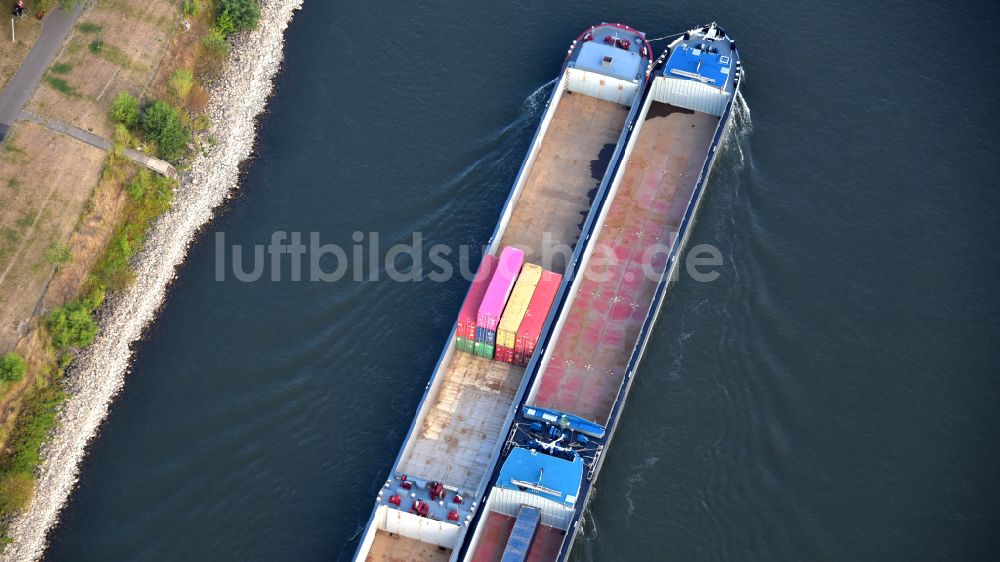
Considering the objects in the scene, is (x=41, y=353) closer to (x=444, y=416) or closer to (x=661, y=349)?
(x=444, y=416)

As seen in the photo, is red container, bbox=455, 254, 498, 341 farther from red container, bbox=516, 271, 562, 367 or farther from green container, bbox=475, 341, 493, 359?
red container, bbox=516, 271, 562, 367

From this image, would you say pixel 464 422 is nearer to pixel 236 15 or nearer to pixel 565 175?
pixel 565 175

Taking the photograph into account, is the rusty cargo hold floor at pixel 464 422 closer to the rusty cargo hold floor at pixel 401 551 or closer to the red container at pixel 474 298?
the red container at pixel 474 298

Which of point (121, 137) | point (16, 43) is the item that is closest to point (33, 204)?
point (121, 137)

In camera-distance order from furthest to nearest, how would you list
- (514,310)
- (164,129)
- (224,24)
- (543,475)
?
1. (224,24)
2. (164,129)
3. (514,310)
4. (543,475)

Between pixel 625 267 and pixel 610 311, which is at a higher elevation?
pixel 625 267
